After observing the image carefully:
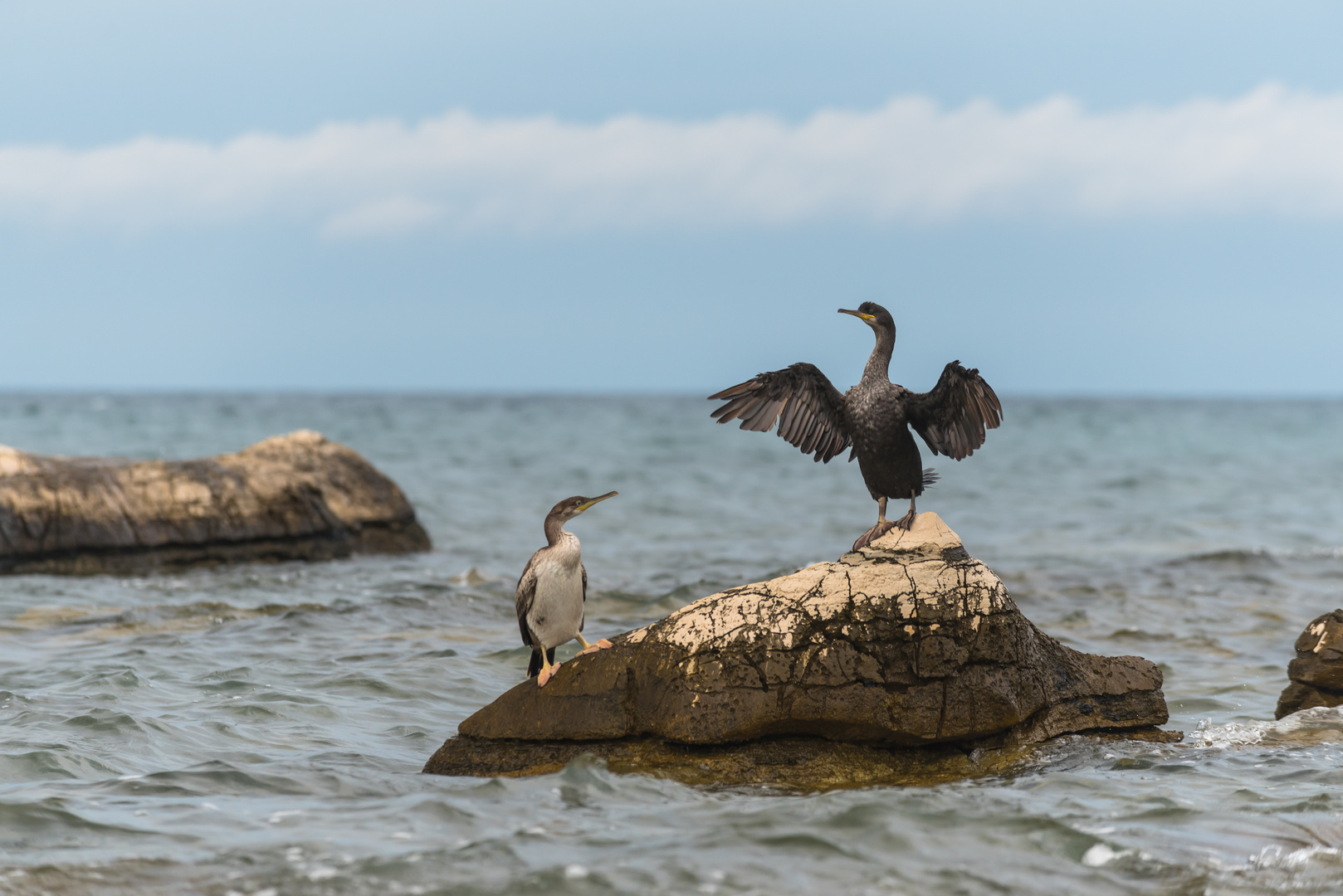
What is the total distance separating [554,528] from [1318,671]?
447cm

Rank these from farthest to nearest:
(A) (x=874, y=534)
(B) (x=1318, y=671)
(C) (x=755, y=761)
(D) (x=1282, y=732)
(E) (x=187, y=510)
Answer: (E) (x=187, y=510), (B) (x=1318, y=671), (D) (x=1282, y=732), (A) (x=874, y=534), (C) (x=755, y=761)

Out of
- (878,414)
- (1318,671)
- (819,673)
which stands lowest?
(1318,671)

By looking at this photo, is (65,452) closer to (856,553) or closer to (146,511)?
(146,511)

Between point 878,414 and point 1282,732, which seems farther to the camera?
point 1282,732

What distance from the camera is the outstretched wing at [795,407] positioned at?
6125 mm

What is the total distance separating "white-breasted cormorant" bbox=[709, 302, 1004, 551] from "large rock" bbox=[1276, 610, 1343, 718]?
267 cm

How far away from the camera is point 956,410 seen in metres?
5.91

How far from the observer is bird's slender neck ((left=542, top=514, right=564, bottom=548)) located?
6145 mm

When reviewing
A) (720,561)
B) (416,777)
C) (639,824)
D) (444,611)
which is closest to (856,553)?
(639,824)

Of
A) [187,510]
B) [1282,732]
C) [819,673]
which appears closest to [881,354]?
[819,673]

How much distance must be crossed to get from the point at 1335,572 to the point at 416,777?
11962 mm

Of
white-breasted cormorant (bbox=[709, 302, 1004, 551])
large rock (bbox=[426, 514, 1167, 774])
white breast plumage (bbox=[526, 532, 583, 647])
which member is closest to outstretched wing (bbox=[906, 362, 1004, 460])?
white-breasted cormorant (bbox=[709, 302, 1004, 551])

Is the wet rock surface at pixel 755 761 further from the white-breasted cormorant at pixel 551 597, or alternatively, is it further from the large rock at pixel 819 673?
the white-breasted cormorant at pixel 551 597

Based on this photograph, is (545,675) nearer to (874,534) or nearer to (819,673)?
(819,673)
